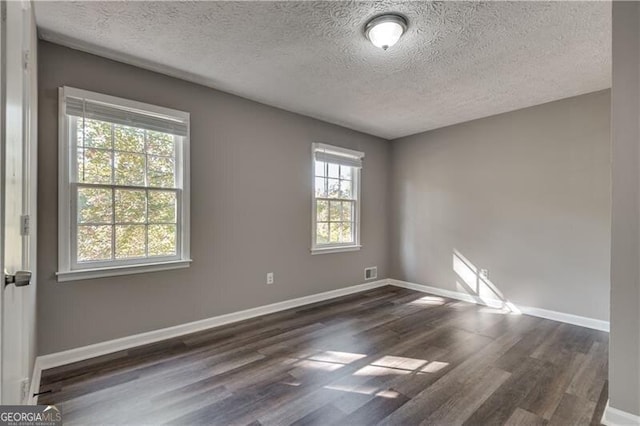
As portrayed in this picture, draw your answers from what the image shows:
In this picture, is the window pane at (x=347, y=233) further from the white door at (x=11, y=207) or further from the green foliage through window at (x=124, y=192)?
the white door at (x=11, y=207)

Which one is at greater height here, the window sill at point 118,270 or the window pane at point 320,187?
the window pane at point 320,187

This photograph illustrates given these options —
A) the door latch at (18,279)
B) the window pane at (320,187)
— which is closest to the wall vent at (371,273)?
the window pane at (320,187)

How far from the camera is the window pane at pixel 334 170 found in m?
4.56

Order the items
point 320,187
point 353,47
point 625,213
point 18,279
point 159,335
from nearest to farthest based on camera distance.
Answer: point 18,279, point 625,213, point 353,47, point 159,335, point 320,187

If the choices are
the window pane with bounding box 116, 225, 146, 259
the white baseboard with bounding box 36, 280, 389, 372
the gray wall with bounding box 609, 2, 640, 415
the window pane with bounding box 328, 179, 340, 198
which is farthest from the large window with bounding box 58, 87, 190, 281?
the gray wall with bounding box 609, 2, 640, 415

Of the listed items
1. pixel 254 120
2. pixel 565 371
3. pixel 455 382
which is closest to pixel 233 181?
pixel 254 120

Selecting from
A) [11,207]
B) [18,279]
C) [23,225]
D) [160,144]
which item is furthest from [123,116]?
[18,279]

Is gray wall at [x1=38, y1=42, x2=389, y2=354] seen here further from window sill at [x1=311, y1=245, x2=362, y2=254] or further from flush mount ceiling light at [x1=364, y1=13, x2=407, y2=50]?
flush mount ceiling light at [x1=364, y1=13, x2=407, y2=50]

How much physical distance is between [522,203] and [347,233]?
2382mm

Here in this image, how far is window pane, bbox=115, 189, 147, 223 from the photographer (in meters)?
2.74

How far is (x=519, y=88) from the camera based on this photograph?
10.6 feet

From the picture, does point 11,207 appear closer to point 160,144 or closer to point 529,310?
point 160,144

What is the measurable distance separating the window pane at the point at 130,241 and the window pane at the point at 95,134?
0.74 meters

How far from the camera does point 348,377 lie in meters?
2.30
